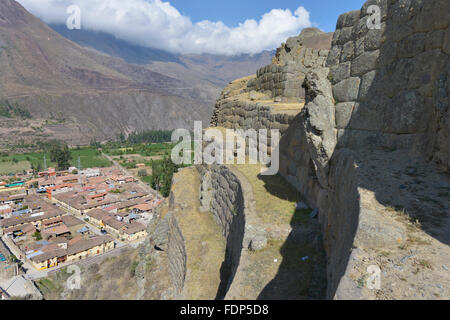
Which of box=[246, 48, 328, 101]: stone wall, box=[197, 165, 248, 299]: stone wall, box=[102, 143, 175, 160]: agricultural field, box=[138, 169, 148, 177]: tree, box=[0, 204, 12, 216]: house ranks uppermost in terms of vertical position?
box=[246, 48, 328, 101]: stone wall

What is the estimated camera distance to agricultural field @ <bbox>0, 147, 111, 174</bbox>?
200 feet

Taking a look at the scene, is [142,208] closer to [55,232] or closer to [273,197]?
[55,232]

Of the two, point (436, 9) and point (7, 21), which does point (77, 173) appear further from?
point (7, 21)

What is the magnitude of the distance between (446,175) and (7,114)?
125 metres

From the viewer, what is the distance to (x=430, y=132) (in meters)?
3.55

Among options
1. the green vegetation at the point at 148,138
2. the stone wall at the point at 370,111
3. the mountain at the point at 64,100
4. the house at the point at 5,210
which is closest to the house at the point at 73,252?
the house at the point at 5,210

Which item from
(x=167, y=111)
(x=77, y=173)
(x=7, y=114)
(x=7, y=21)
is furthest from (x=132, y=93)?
(x=7, y=21)

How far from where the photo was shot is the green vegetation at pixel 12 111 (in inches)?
3829

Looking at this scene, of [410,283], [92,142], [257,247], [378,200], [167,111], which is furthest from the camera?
[167,111]

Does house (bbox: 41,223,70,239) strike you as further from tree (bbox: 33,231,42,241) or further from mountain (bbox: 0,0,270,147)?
mountain (bbox: 0,0,270,147)

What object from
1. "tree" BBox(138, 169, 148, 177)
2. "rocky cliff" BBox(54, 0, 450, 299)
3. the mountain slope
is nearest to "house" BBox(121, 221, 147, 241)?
"tree" BBox(138, 169, 148, 177)

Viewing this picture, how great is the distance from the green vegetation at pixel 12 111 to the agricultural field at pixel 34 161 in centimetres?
3625

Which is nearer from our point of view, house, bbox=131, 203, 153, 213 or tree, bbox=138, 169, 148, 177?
house, bbox=131, 203, 153, 213

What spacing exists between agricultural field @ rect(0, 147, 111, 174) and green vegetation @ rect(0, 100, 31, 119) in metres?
36.3
